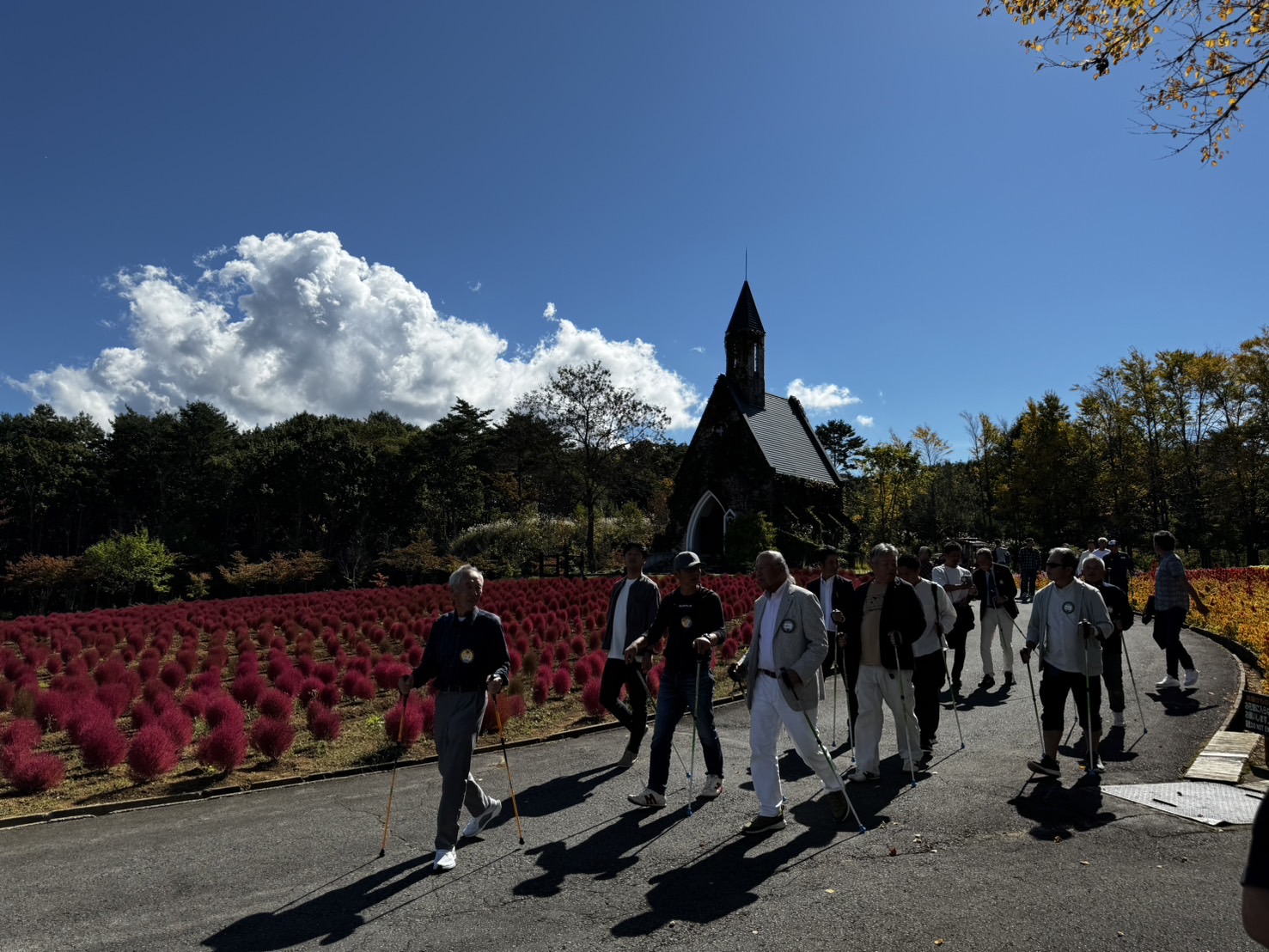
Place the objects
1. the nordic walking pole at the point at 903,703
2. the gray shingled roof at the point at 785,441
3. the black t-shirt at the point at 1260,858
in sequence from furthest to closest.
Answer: the gray shingled roof at the point at 785,441 → the nordic walking pole at the point at 903,703 → the black t-shirt at the point at 1260,858

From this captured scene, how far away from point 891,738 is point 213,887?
5.94 meters

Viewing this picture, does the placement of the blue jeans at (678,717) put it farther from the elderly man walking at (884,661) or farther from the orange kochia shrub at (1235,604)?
the orange kochia shrub at (1235,604)

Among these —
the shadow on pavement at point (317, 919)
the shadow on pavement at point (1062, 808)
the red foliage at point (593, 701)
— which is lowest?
the shadow on pavement at point (1062, 808)

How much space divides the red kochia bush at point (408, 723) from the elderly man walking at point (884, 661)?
13.4 feet

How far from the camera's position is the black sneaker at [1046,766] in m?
5.88

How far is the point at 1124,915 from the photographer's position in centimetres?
367

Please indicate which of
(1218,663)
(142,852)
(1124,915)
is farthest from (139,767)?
(1218,663)

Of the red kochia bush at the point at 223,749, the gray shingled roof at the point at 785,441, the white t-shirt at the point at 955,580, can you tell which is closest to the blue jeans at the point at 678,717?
the red kochia bush at the point at 223,749

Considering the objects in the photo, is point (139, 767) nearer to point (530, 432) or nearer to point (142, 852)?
point (142, 852)

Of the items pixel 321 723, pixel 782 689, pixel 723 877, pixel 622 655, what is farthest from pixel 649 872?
pixel 321 723

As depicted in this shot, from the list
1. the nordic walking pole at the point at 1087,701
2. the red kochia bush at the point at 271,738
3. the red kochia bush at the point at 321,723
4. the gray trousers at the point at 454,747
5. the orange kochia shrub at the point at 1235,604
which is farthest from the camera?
the orange kochia shrub at the point at 1235,604

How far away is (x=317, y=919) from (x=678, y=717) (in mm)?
2647

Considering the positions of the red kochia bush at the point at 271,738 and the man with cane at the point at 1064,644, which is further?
the red kochia bush at the point at 271,738

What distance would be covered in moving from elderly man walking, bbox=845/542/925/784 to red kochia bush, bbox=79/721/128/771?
6.71 m
